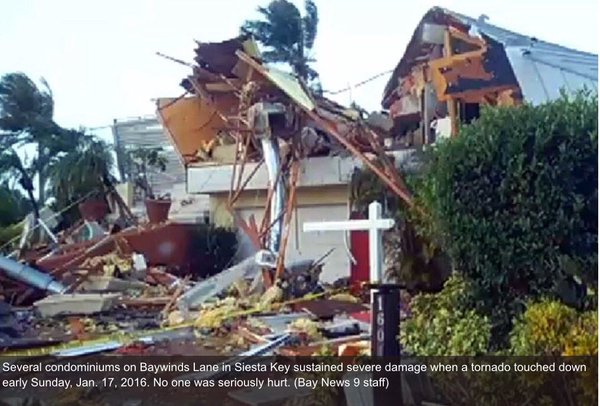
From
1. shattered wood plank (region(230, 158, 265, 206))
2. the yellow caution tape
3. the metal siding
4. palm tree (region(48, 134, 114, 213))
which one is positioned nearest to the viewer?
the yellow caution tape

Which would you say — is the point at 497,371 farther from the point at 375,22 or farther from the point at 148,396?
the point at 375,22

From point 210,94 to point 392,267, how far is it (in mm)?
5589

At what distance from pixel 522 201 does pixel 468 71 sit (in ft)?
17.7

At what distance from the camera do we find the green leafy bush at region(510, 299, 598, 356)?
3.55 metres

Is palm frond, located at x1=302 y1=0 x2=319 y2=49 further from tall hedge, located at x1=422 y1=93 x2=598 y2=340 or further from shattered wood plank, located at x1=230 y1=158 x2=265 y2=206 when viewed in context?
tall hedge, located at x1=422 y1=93 x2=598 y2=340

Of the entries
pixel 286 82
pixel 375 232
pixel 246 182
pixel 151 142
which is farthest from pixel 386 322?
pixel 151 142

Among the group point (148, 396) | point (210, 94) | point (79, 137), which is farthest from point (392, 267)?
point (79, 137)

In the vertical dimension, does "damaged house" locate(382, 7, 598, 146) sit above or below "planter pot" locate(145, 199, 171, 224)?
above

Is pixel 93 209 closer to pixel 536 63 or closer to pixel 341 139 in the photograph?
pixel 341 139

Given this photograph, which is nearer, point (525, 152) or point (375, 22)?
point (525, 152)

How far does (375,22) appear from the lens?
555cm

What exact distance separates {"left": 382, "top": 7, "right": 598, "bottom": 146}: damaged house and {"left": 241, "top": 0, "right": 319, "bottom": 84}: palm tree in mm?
1901

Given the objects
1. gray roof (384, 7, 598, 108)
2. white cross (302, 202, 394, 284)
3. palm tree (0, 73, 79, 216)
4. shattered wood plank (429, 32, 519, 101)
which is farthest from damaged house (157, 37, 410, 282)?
palm tree (0, 73, 79, 216)

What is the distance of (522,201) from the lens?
427cm
